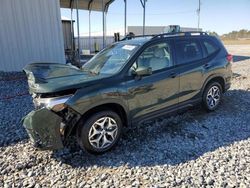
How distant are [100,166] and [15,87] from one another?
19.1 feet

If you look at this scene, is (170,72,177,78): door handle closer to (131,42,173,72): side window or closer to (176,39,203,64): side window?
(131,42,173,72): side window

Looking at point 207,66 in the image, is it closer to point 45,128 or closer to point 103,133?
point 103,133

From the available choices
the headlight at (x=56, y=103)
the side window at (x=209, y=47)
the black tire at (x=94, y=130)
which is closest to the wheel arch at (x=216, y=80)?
the side window at (x=209, y=47)

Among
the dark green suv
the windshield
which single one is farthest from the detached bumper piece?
the windshield

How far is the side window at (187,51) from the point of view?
176 inches

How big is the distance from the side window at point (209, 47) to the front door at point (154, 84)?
3.77 ft

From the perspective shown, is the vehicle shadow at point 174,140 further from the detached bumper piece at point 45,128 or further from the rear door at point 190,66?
the rear door at point 190,66

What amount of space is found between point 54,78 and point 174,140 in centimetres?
229

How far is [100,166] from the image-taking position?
10.9 ft

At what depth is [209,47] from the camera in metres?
5.07

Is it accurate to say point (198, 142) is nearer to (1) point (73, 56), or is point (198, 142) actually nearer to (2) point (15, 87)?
(2) point (15, 87)

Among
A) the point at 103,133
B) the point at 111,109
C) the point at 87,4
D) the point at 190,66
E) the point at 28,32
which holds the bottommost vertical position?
the point at 103,133

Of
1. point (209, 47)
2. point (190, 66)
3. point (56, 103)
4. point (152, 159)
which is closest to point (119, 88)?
point (56, 103)

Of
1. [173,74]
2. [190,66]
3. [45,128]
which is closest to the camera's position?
[45,128]
